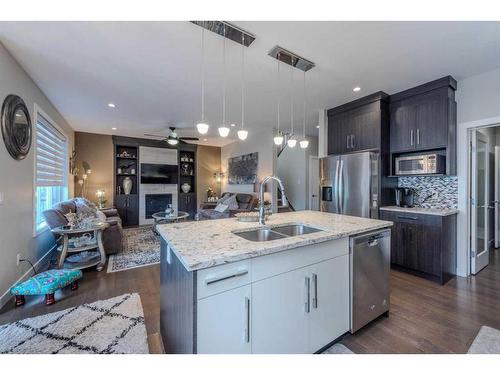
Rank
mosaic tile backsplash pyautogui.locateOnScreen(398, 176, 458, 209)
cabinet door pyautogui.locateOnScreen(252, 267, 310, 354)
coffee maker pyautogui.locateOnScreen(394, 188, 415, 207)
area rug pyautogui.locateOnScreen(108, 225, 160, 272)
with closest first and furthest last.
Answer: cabinet door pyautogui.locateOnScreen(252, 267, 310, 354), mosaic tile backsplash pyautogui.locateOnScreen(398, 176, 458, 209), area rug pyautogui.locateOnScreen(108, 225, 160, 272), coffee maker pyautogui.locateOnScreen(394, 188, 415, 207)

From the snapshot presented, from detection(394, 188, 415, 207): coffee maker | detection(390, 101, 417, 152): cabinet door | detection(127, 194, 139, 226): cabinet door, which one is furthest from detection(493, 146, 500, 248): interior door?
detection(127, 194, 139, 226): cabinet door

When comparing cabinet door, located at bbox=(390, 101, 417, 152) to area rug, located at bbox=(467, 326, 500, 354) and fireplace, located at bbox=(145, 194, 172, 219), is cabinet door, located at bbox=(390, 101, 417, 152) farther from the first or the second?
fireplace, located at bbox=(145, 194, 172, 219)

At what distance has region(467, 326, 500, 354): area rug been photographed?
5.42 feet

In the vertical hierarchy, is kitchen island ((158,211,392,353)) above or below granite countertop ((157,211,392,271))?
below

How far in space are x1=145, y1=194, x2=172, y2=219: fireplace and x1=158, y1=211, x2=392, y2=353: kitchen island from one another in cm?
568

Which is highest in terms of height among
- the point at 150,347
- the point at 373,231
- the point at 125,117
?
the point at 125,117

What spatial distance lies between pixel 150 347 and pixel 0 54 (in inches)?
126

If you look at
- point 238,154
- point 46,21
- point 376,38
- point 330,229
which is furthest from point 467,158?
point 238,154

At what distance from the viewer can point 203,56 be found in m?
2.46

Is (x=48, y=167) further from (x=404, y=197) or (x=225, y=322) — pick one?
(x=404, y=197)

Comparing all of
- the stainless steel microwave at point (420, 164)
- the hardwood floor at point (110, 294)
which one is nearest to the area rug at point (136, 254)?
the hardwood floor at point (110, 294)

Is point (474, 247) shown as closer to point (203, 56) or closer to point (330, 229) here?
point (330, 229)

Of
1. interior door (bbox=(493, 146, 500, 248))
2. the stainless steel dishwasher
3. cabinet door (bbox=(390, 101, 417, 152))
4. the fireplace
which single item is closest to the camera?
the stainless steel dishwasher

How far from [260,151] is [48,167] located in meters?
4.54
